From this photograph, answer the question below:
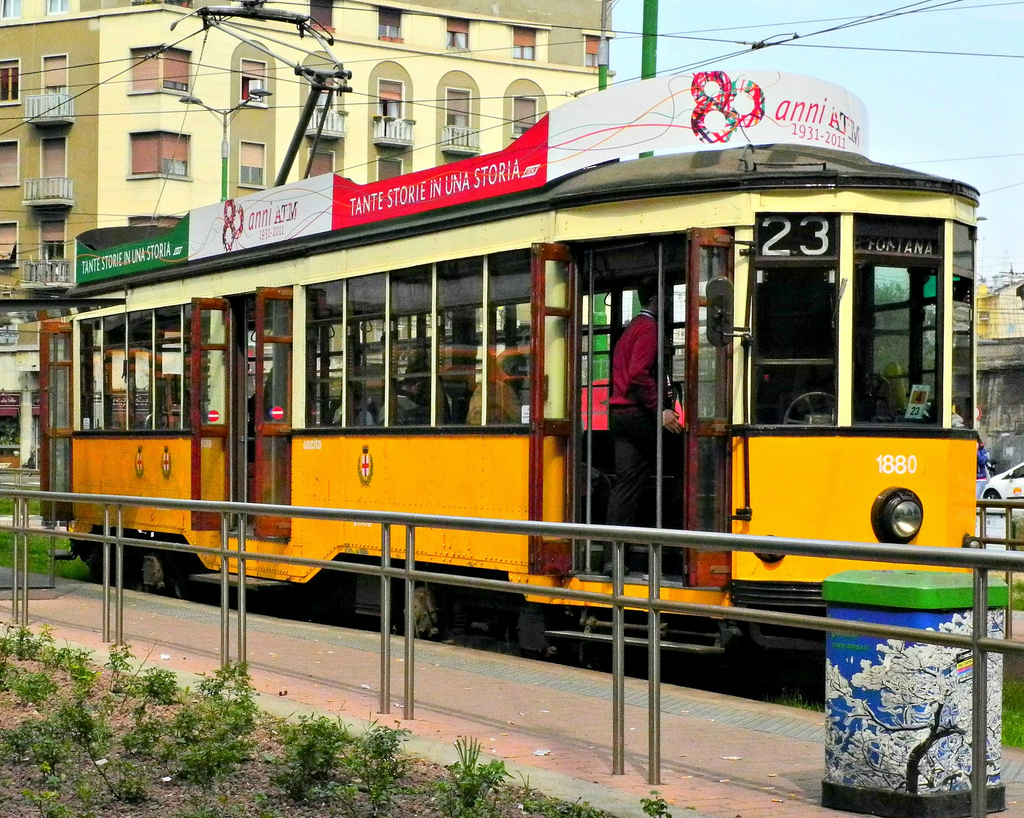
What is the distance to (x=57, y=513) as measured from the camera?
10781mm

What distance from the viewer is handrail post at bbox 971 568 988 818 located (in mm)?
4754

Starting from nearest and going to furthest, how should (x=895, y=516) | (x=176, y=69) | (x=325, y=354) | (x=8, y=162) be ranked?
(x=895, y=516)
(x=325, y=354)
(x=176, y=69)
(x=8, y=162)

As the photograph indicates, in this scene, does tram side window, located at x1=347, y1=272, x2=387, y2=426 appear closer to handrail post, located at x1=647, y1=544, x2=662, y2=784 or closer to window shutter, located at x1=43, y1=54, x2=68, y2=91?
handrail post, located at x1=647, y1=544, x2=662, y2=784

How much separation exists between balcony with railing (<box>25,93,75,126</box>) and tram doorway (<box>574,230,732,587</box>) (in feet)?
143

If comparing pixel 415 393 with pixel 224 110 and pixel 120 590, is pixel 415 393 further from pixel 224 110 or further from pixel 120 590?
pixel 224 110

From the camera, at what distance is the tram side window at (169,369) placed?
1440 centimetres

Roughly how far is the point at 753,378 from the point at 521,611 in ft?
6.12

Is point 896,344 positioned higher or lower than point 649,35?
lower

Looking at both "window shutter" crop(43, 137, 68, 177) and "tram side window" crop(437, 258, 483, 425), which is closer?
"tram side window" crop(437, 258, 483, 425)

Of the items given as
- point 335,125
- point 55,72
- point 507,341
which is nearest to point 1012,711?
point 507,341

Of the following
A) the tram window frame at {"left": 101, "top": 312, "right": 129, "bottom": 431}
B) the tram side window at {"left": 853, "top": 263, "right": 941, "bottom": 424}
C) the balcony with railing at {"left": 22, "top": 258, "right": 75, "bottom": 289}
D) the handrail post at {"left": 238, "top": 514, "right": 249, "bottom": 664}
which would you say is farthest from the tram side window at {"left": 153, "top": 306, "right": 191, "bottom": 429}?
the balcony with railing at {"left": 22, "top": 258, "right": 75, "bottom": 289}

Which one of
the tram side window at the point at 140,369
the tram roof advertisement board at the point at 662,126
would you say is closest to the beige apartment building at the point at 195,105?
the tram side window at the point at 140,369

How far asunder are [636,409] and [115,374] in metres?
7.79

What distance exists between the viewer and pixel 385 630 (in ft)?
24.4
